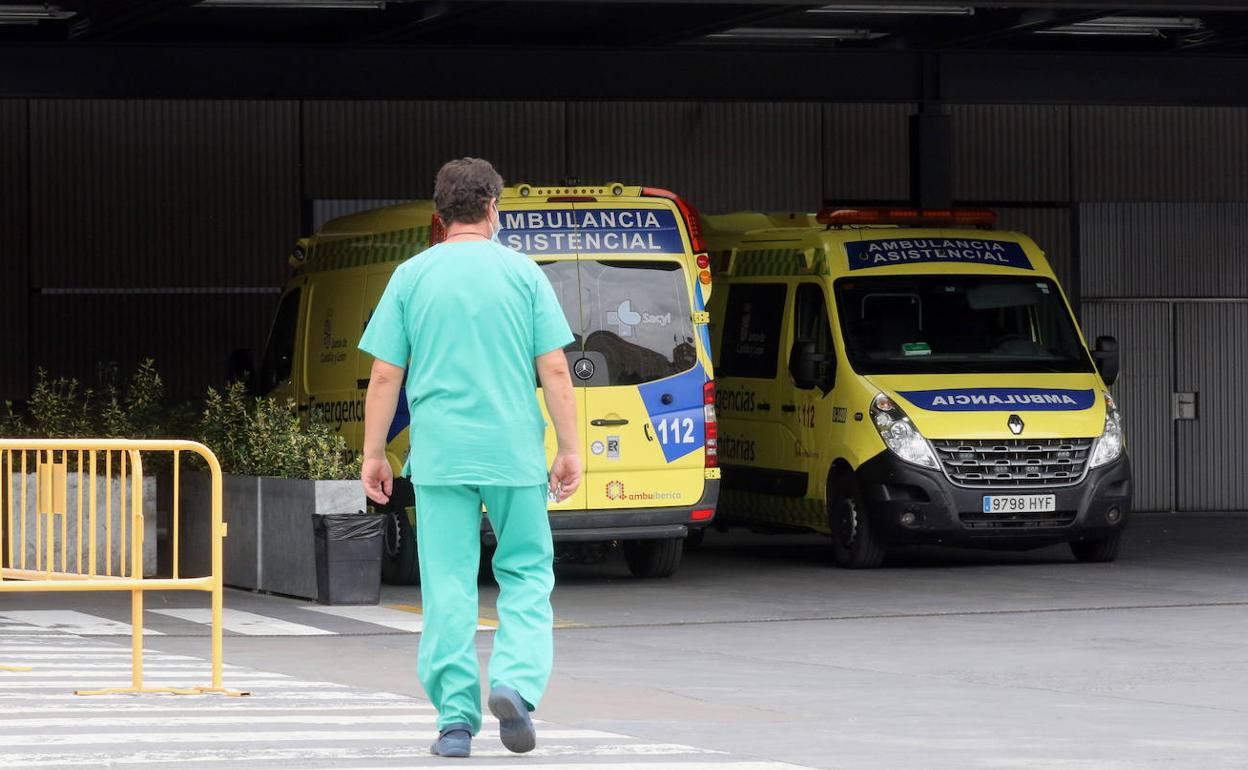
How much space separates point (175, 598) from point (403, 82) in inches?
264

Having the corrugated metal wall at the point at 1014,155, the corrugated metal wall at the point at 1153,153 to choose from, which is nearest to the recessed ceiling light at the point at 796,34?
the corrugated metal wall at the point at 1014,155

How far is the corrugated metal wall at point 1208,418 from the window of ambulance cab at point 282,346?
1024cm

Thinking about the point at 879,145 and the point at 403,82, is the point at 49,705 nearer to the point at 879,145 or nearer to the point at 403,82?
the point at 403,82

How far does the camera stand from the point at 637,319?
16031mm

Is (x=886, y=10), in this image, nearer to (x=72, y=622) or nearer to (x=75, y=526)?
(x=72, y=622)

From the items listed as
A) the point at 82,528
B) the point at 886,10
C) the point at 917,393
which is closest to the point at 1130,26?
the point at 886,10

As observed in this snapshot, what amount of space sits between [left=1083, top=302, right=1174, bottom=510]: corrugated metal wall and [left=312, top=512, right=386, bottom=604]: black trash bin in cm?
1160

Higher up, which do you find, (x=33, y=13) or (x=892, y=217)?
(x=33, y=13)

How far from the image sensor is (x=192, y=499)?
57.9ft

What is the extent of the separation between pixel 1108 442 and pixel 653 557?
10.9ft

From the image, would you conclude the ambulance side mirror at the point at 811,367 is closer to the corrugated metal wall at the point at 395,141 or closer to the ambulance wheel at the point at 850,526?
the ambulance wheel at the point at 850,526

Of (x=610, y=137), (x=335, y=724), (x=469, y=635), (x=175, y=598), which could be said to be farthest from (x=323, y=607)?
(x=610, y=137)

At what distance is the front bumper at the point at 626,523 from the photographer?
51.7 ft

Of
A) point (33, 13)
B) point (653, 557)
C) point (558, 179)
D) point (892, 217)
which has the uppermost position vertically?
point (33, 13)
